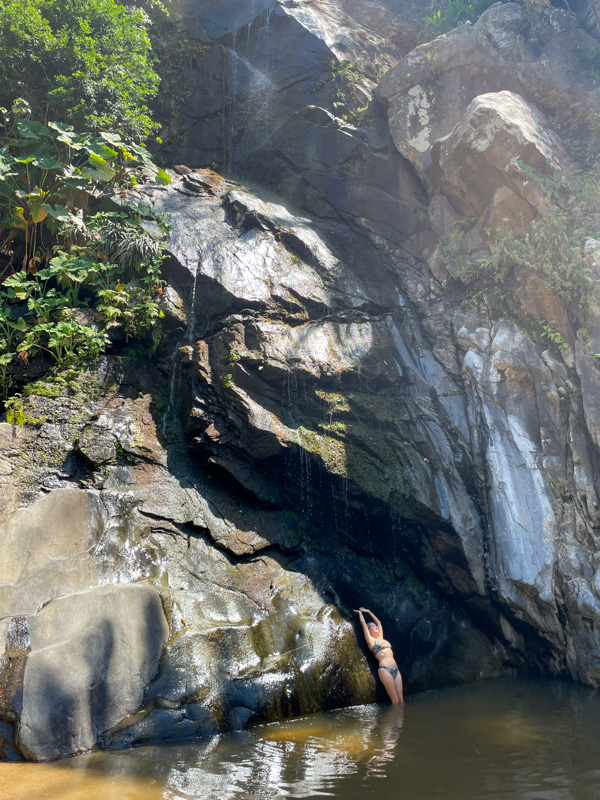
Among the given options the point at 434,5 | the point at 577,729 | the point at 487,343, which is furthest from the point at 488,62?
the point at 577,729

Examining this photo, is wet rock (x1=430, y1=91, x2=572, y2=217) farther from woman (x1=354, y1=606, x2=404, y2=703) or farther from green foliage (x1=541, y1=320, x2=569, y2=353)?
woman (x1=354, y1=606, x2=404, y2=703)

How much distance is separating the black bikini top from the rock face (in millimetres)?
385

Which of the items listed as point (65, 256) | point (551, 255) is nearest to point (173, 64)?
point (65, 256)

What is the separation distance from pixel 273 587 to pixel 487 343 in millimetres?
5458

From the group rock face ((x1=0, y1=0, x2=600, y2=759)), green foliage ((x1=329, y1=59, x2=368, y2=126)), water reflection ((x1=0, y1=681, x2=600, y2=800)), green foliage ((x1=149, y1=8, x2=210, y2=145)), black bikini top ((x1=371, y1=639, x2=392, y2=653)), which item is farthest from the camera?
green foliage ((x1=149, y1=8, x2=210, y2=145))

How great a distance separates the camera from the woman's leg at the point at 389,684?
6.52 m

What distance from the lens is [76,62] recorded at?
9969 mm

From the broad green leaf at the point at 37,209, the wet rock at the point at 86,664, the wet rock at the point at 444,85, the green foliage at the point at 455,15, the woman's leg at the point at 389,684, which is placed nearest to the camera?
the wet rock at the point at 86,664

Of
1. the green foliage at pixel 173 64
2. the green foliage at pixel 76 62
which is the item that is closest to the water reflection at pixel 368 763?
the green foliage at pixel 76 62

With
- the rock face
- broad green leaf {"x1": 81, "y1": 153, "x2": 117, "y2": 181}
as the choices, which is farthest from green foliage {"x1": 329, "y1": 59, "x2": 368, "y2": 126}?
broad green leaf {"x1": 81, "y1": 153, "x2": 117, "y2": 181}

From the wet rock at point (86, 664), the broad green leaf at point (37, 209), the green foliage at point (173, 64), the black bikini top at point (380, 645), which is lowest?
the black bikini top at point (380, 645)

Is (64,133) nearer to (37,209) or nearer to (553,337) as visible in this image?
(37,209)

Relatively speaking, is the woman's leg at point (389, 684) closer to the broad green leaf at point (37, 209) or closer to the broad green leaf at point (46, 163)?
the broad green leaf at point (37, 209)

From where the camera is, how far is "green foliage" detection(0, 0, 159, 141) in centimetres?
949
